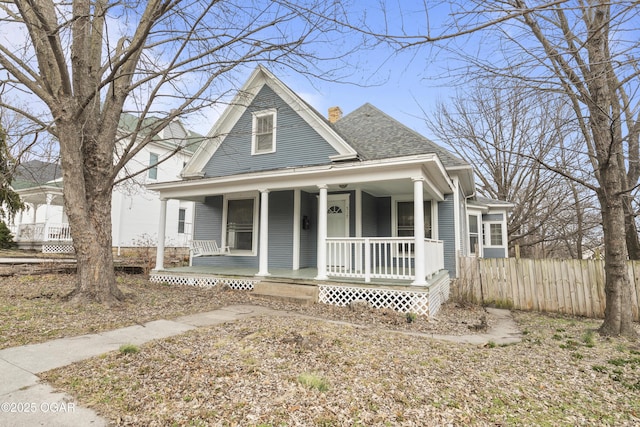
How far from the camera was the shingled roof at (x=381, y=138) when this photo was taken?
9.84m

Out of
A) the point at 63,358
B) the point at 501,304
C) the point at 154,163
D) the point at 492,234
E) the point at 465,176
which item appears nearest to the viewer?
the point at 63,358

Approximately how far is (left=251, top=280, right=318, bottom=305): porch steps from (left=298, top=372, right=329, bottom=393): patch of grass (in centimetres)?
421

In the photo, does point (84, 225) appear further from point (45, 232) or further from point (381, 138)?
point (45, 232)

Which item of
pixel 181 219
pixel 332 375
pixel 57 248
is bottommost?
pixel 332 375

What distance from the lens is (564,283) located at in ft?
27.3

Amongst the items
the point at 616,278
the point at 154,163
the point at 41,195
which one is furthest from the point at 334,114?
the point at 41,195

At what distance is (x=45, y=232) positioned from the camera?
56.0 ft

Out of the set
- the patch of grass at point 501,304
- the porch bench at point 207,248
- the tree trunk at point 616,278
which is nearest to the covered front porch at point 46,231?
the porch bench at point 207,248

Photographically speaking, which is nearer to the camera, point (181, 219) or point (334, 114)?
point (334, 114)

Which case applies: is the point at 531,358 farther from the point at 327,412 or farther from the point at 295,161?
the point at 295,161

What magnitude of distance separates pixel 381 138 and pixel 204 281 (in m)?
7.25

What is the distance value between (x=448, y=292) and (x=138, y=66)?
10033 mm

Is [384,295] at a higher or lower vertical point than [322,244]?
lower

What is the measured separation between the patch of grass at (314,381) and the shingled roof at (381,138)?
6178 millimetres
